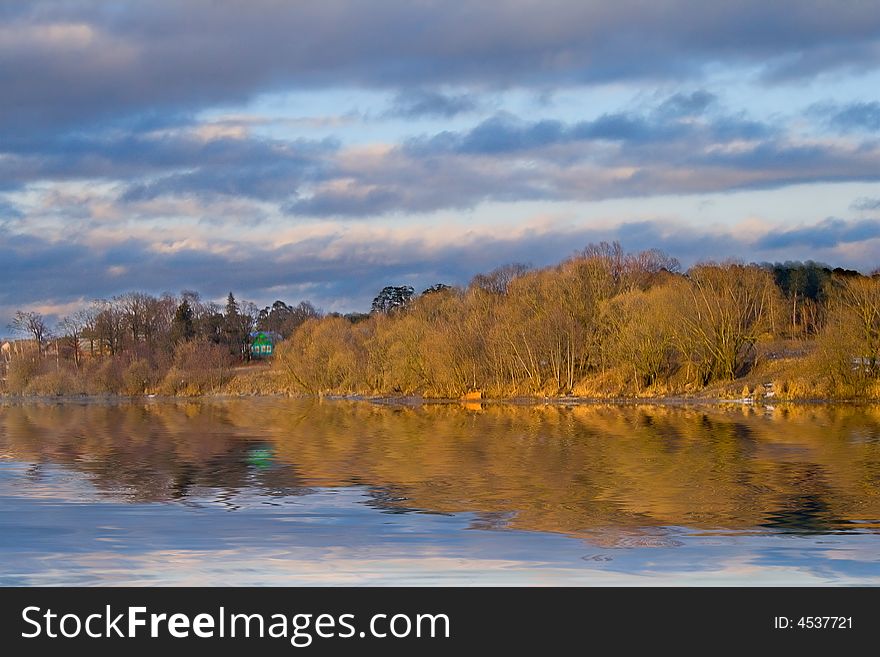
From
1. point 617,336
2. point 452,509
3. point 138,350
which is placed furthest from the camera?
point 138,350

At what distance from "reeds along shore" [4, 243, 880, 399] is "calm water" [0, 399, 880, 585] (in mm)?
30184

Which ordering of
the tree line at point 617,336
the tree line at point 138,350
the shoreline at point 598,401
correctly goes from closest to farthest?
the shoreline at point 598,401 < the tree line at point 617,336 < the tree line at point 138,350

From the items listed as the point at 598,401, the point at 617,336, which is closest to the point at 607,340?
the point at 617,336

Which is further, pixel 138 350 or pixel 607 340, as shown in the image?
pixel 138 350

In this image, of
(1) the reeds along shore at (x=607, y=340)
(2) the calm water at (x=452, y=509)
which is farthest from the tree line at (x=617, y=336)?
(2) the calm water at (x=452, y=509)

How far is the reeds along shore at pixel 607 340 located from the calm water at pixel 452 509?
30.2m

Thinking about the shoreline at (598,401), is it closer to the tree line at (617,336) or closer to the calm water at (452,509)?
the tree line at (617,336)

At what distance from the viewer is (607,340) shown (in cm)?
8281

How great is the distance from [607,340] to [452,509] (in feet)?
208

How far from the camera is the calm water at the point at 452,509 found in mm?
14352

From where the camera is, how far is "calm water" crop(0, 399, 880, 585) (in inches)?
565

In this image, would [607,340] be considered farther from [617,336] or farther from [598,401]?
[598,401]
